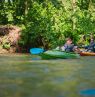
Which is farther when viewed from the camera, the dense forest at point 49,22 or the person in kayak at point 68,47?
the dense forest at point 49,22

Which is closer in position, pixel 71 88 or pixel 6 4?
pixel 71 88

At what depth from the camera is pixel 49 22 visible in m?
34.7

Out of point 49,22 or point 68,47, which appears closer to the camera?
point 68,47

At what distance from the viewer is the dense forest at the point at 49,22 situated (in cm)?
3447

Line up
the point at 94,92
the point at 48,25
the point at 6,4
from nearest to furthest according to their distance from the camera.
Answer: the point at 94,92 → the point at 48,25 → the point at 6,4

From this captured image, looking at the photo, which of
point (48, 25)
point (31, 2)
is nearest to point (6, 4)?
point (31, 2)

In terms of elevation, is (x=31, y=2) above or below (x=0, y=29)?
above

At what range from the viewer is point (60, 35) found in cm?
3456

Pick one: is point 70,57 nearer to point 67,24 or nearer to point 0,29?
point 67,24

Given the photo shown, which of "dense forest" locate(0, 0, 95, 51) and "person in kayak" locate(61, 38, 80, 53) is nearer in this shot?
"person in kayak" locate(61, 38, 80, 53)

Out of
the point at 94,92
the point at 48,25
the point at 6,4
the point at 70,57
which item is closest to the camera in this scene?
the point at 94,92

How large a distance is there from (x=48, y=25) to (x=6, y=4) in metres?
5.77

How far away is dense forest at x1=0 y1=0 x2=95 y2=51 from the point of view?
3447 centimetres

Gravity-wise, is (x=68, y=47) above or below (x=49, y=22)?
below
